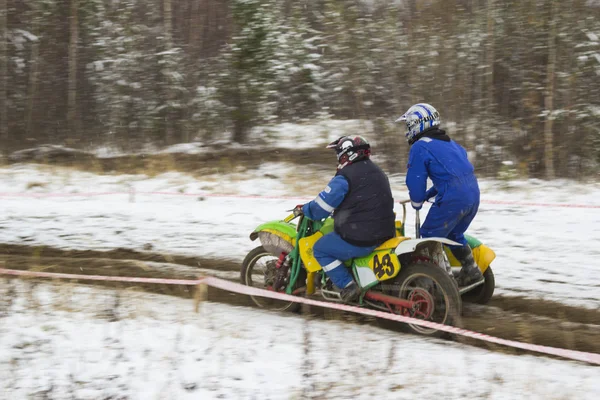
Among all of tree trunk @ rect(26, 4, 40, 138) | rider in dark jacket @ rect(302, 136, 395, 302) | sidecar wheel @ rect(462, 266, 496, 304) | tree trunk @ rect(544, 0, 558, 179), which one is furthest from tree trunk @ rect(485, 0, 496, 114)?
tree trunk @ rect(26, 4, 40, 138)

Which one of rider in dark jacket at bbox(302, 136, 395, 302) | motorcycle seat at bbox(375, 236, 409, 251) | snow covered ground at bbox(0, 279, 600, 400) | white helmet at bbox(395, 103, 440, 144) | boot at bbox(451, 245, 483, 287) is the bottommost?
snow covered ground at bbox(0, 279, 600, 400)

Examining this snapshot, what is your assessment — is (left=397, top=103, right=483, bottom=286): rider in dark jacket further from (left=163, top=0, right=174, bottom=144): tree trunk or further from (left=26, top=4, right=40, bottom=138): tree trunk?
(left=26, top=4, right=40, bottom=138): tree trunk

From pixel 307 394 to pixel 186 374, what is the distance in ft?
3.67

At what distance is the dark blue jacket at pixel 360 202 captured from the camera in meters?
6.81

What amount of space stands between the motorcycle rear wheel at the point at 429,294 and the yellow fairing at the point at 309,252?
880 mm

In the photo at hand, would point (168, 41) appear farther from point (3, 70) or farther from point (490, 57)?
point (490, 57)

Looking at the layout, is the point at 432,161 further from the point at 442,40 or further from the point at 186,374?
the point at 442,40

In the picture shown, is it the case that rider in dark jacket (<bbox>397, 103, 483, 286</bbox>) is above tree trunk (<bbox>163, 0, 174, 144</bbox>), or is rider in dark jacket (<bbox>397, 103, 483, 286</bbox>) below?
below

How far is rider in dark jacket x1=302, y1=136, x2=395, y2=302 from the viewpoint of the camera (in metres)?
6.81

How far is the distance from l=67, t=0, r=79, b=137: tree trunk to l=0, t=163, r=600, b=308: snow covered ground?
6.49 metres

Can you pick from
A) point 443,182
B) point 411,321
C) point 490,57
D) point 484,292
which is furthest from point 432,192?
point 490,57

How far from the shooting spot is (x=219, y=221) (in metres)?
11.8

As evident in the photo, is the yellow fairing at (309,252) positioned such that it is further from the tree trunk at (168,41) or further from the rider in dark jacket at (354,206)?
the tree trunk at (168,41)

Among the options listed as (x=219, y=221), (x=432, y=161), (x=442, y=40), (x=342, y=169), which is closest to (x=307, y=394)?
(x=342, y=169)
